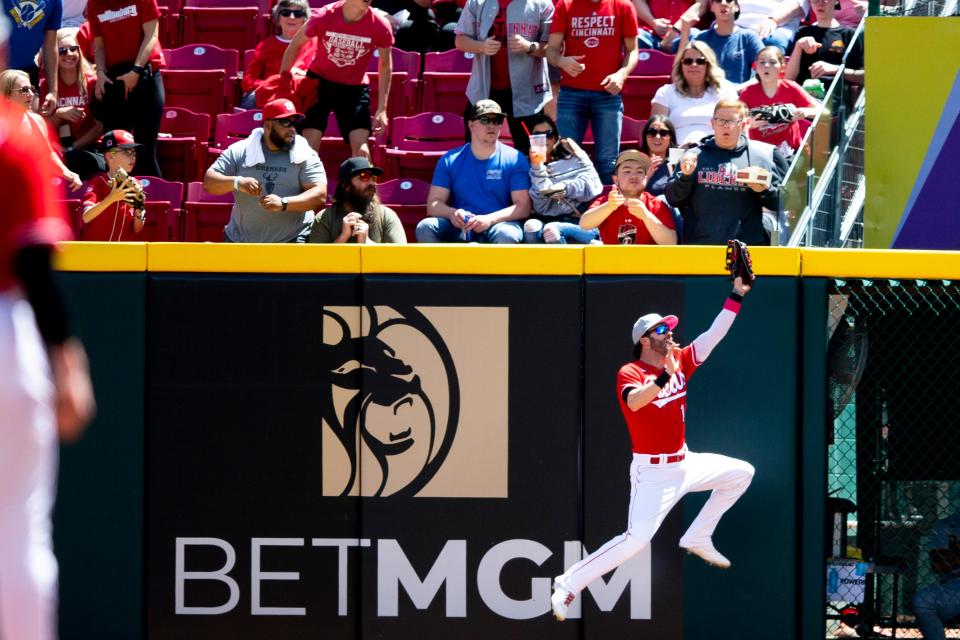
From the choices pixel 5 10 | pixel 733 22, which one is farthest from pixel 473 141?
pixel 5 10

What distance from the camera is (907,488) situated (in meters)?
8.03

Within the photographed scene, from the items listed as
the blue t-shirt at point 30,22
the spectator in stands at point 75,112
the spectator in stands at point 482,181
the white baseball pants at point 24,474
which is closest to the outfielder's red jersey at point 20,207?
the white baseball pants at point 24,474

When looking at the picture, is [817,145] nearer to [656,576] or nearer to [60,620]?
[656,576]

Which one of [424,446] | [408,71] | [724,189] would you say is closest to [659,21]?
[408,71]

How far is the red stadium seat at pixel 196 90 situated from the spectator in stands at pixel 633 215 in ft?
15.2

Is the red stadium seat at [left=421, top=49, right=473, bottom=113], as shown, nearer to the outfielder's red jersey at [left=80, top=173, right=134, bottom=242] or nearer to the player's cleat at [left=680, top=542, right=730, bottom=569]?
the outfielder's red jersey at [left=80, top=173, right=134, bottom=242]

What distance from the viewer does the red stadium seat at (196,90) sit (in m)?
12.3

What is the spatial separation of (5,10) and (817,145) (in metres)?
6.28

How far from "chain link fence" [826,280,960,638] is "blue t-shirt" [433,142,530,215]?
Answer: 7.54ft

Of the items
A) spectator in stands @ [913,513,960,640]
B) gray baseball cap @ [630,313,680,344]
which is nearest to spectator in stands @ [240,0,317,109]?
gray baseball cap @ [630,313,680,344]

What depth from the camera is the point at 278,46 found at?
11281mm

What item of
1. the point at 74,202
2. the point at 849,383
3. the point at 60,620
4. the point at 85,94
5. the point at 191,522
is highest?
the point at 85,94

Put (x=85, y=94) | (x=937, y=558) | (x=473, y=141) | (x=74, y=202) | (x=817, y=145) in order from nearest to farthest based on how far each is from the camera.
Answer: (x=937, y=558) → (x=817, y=145) → (x=473, y=141) → (x=74, y=202) → (x=85, y=94)

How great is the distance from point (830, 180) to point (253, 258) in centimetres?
341
